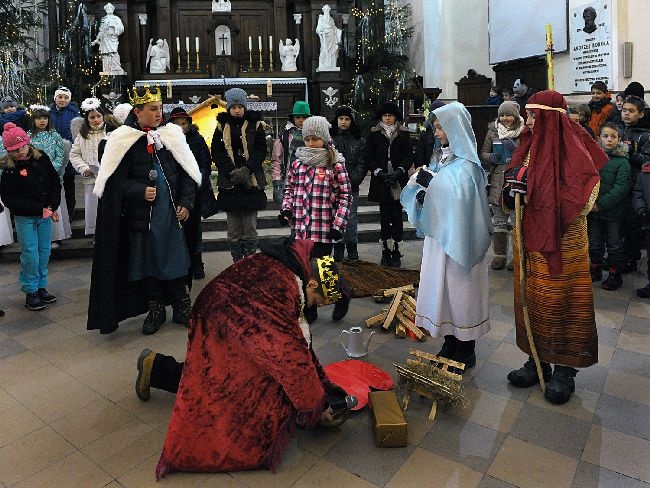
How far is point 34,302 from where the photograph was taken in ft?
17.3

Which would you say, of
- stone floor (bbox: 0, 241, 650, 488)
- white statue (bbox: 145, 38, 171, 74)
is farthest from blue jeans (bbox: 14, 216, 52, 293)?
white statue (bbox: 145, 38, 171, 74)

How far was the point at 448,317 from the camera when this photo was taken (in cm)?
364

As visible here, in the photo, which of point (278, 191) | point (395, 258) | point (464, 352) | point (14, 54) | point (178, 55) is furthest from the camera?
point (178, 55)

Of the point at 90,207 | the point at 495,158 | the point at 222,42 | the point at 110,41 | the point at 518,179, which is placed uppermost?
the point at 222,42

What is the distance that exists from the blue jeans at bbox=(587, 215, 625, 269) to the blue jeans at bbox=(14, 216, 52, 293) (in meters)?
5.33

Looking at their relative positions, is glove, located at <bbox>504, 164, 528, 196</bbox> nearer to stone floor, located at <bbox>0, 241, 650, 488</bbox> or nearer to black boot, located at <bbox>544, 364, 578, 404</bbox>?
black boot, located at <bbox>544, 364, 578, 404</bbox>

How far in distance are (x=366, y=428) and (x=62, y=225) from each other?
18.4 ft

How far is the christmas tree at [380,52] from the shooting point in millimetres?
13328

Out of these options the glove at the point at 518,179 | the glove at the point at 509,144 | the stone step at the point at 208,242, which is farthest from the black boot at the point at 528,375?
the stone step at the point at 208,242

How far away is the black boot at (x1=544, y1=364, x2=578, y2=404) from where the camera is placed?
330cm

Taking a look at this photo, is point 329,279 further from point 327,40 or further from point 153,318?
point 327,40

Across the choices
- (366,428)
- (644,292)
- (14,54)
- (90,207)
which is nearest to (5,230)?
(90,207)

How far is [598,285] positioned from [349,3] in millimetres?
11291

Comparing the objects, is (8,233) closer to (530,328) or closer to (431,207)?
(431,207)
